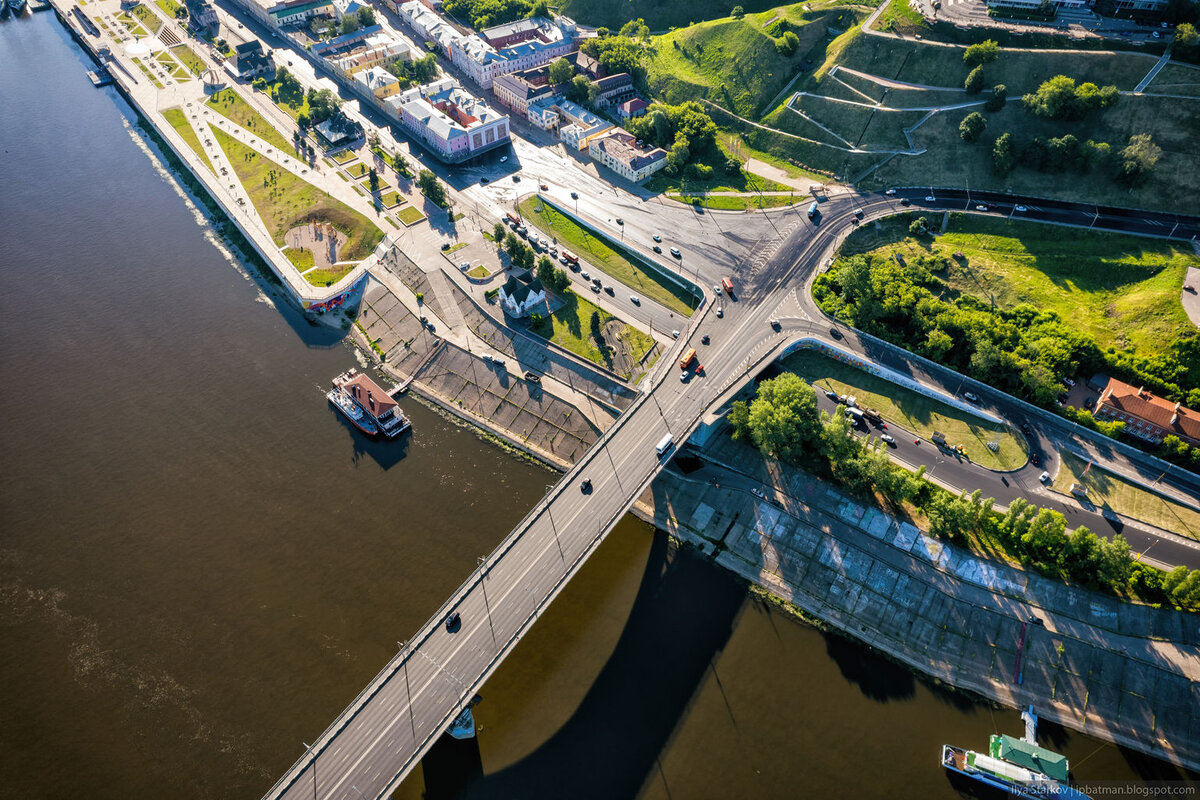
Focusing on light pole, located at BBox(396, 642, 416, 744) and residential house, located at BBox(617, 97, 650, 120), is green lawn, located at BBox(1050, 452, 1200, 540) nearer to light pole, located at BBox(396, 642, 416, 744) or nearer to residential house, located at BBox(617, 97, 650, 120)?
light pole, located at BBox(396, 642, 416, 744)

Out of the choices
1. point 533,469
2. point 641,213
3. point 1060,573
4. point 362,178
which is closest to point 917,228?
point 641,213

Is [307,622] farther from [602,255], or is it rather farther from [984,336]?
[984,336]

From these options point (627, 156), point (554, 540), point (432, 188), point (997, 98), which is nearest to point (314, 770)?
point (554, 540)

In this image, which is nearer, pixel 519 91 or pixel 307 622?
pixel 307 622

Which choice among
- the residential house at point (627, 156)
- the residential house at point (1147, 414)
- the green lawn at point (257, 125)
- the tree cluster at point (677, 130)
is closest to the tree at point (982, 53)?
the tree cluster at point (677, 130)

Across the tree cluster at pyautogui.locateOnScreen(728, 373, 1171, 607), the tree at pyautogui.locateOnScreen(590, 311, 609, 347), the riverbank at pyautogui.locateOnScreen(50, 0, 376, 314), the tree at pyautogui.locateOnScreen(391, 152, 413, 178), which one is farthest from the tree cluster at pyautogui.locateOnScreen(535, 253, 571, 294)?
the tree at pyautogui.locateOnScreen(391, 152, 413, 178)

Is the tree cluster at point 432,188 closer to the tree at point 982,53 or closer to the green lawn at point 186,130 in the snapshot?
the green lawn at point 186,130
